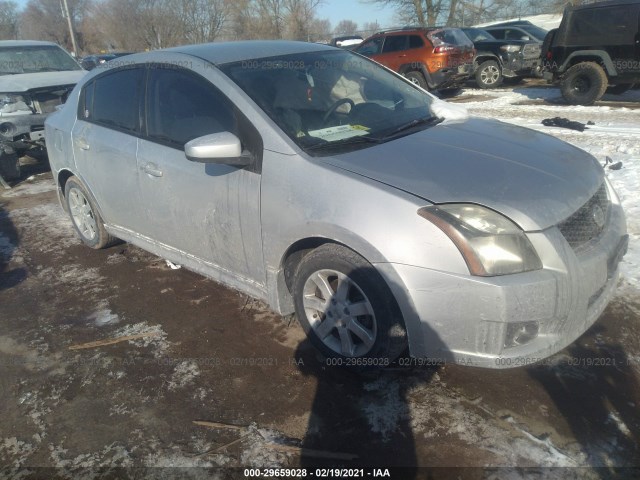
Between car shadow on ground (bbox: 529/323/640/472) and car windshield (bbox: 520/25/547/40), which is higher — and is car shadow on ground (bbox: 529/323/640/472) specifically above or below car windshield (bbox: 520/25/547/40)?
below

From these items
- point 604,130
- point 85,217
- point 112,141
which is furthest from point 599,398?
point 604,130

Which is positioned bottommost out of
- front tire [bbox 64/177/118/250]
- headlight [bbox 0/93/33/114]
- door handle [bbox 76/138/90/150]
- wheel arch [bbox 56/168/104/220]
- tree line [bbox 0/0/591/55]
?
front tire [bbox 64/177/118/250]

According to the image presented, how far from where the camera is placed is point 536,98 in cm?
1195

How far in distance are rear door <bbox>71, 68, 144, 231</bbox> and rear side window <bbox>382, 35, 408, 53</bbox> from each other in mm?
10468

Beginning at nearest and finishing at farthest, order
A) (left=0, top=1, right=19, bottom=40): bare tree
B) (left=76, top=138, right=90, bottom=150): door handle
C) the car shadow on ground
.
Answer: the car shadow on ground
(left=76, top=138, right=90, bottom=150): door handle
(left=0, top=1, right=19, bottom=40): bare tree

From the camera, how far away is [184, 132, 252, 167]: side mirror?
2.76 meters

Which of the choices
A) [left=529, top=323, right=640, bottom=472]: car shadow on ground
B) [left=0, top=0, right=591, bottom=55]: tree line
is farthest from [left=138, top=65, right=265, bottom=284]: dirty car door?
[left=0, top=0, right=591, bottom=55]: tree line

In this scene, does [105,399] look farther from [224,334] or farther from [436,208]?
[436,208]

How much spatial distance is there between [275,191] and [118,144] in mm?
1689

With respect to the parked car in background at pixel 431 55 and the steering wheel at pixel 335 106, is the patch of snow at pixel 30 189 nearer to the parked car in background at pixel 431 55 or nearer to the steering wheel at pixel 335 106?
the steering wheel at pixel 335 106

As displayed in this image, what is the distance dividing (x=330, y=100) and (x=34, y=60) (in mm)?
8010

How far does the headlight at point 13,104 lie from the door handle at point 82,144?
4.25 meters

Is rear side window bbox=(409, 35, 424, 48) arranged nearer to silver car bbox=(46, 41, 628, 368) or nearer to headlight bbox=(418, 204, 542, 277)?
silver car bbox=(46, 41, 628, 368)

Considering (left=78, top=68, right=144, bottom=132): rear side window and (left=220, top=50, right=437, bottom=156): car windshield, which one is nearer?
(left=220, top=50, right=437, bottom=156): car windshield
